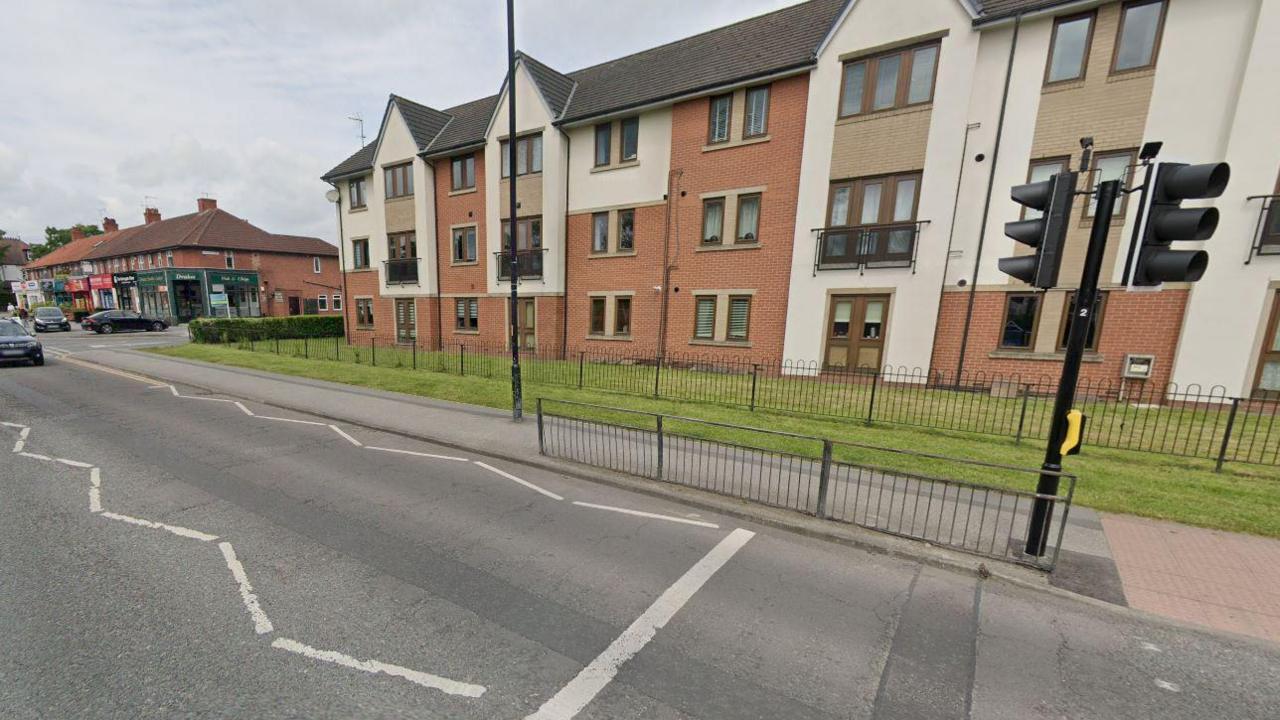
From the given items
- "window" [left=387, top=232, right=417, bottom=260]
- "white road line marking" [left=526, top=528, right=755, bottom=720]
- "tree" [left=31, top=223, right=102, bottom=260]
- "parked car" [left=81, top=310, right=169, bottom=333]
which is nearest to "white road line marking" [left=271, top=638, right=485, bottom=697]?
"white road line marking" [left=526, top=528, right=755, bottom=720]

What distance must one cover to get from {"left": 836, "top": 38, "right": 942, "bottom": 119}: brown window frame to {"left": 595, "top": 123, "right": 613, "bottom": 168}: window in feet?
26.8

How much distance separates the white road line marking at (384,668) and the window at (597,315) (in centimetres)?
1531

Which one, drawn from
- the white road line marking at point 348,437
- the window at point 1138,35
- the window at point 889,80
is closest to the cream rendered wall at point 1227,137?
the window at point 1138,35

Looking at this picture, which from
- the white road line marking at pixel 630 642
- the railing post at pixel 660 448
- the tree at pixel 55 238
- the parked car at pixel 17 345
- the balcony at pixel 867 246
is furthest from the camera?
the tree at pixel 55 238

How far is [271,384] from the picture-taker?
1343 cm

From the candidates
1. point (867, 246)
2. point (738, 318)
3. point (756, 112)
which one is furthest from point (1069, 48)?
point (738, 318)

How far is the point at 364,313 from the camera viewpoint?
25469 mm

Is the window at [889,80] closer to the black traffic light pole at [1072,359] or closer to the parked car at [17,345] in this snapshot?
the black traffic light pole at [1072,359]

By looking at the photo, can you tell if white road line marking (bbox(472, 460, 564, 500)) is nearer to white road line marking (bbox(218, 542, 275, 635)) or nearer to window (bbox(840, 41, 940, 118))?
white road line marking (bbox(218, 542, 275, 635))

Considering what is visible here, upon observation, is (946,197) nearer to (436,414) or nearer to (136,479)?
(436,414)

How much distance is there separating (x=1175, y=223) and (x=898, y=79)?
458 inches

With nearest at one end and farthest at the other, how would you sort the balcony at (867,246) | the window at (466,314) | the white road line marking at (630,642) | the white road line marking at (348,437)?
the white road line marking at (630,642)
the white road line marking at (348,437)
the balcony at (867,246)
the window at (466,314)

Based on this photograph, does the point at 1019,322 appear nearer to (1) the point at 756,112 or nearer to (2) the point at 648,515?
(1) the point at 756,112

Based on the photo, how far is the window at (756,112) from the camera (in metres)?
14.5
